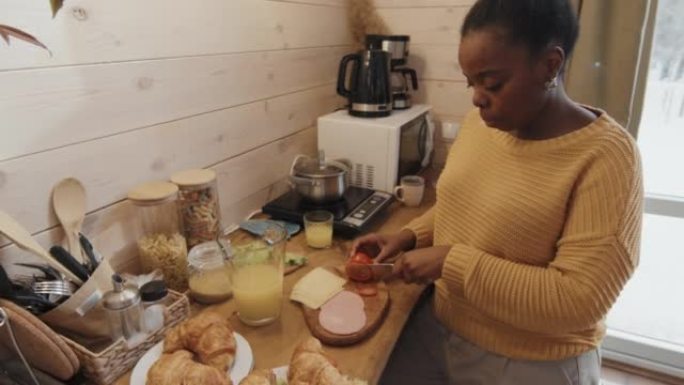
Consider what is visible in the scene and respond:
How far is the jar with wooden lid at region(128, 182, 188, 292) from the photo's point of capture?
3.49 ft

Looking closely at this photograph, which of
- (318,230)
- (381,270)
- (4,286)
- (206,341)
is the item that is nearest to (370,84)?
(318,230)

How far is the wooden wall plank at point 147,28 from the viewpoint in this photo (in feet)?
2.80

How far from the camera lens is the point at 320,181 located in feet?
4.82

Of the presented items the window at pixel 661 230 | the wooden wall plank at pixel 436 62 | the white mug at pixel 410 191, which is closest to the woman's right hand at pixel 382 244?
the white mug at pixel 410 191

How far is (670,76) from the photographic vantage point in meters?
1.85

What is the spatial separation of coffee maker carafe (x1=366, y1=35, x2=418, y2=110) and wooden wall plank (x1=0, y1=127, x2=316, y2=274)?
0.39 meters

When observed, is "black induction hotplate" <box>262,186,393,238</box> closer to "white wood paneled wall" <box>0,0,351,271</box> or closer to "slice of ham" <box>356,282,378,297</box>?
"white wood paneled wall" <box>0,0,351,271</box>

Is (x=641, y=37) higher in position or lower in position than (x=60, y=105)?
higher

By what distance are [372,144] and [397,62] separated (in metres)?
0.49

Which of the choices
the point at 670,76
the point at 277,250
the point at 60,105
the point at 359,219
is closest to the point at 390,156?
the point at 359,219

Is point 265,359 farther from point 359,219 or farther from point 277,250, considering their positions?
point 359,219

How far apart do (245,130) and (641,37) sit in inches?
54.8

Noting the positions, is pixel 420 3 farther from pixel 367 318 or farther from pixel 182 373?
pixel 182 373

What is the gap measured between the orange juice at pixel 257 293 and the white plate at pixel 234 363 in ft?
0.28
